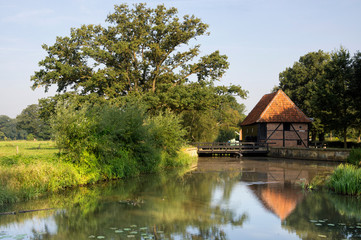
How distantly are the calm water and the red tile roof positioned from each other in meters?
27.5

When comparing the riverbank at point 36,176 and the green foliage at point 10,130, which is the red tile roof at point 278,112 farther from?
the green foliage at point 10,130

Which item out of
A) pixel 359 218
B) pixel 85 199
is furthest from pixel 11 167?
pixel 359 218

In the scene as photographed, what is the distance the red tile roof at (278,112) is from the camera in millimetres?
43784

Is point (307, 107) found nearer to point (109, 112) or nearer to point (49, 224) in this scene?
point (109, 112)

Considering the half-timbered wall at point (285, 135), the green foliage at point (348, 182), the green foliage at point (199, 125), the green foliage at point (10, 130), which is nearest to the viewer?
the green foliage at point (348, 182)

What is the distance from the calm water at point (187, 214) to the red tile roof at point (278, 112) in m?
27.5

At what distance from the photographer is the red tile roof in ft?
144

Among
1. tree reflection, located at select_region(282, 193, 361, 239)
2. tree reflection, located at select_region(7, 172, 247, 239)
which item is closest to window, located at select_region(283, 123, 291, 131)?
tree reflection, located at select_region(7, 172, 247, 239)

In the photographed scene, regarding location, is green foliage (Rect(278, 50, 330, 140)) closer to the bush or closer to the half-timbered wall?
the half-timbered wall

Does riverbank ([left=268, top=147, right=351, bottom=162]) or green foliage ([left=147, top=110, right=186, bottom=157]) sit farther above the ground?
green foliage ([left=147, top=110, right=186, bottom=157])

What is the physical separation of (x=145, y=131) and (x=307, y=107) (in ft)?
118

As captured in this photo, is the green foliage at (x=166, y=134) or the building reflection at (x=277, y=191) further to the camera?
the green foliage at (x=166, y=134)

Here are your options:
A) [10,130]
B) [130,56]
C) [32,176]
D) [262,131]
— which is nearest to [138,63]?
[130,56]

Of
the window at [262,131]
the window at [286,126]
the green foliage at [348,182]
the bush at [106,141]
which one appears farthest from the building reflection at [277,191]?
the window at [286,126]
